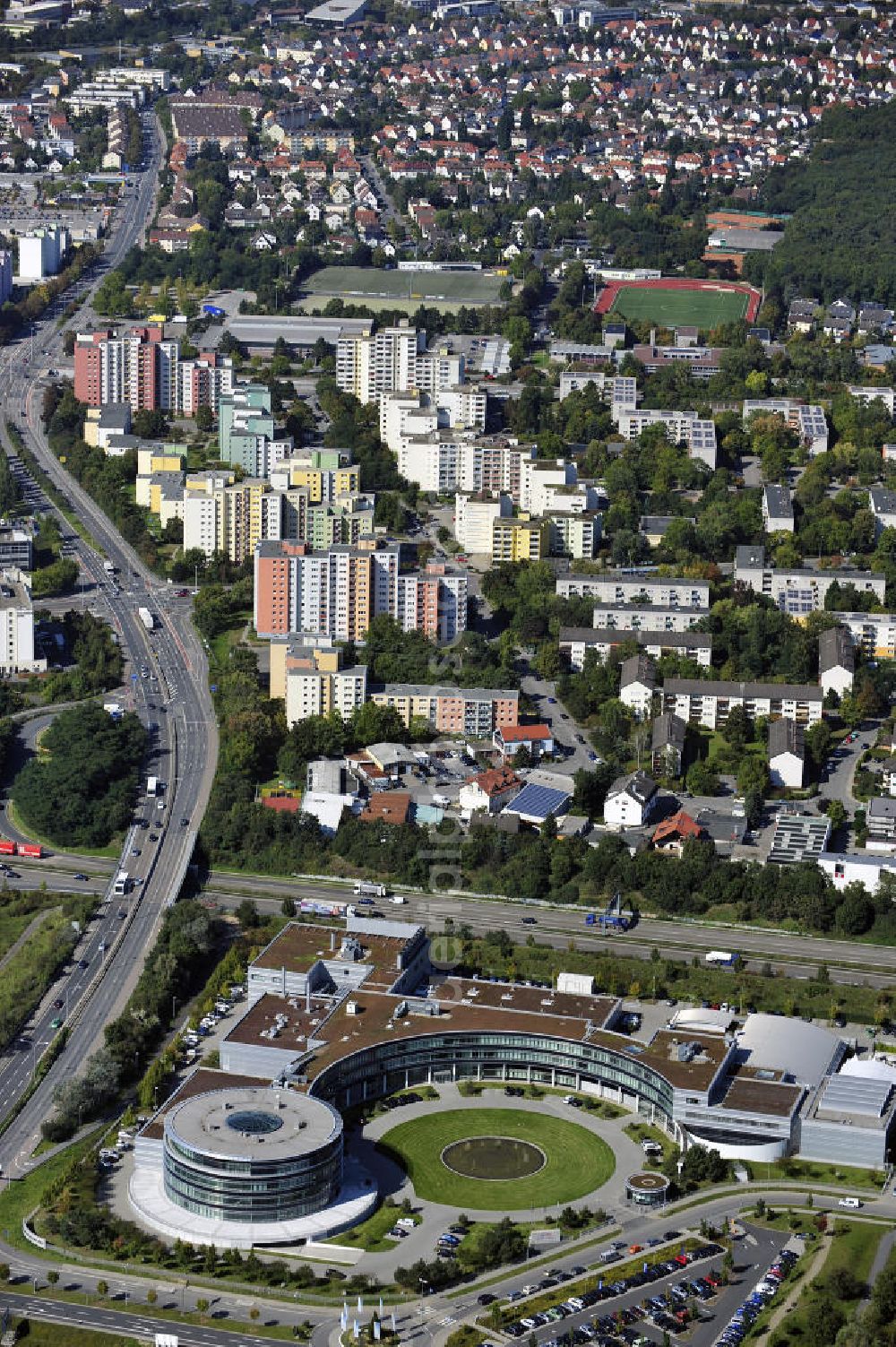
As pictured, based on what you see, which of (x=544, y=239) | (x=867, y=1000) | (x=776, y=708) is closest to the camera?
(x=867, y=1000)

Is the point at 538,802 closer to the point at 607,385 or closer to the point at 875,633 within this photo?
the point at 875,633

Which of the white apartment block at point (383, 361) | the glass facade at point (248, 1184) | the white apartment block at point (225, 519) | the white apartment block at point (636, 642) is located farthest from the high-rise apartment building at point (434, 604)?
the glass facade at point (248, 1184)

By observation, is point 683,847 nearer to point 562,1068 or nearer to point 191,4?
point 562,1068

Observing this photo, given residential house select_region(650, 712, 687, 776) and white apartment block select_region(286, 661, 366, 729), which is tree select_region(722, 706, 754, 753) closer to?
residential house select_region(650, 712, 687, 776)

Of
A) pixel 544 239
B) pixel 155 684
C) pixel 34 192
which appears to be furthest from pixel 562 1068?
pixel 34 192

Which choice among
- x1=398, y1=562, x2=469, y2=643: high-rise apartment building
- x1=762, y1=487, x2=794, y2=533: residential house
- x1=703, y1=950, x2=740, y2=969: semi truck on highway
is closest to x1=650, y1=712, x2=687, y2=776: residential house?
x1=398, y1=562, x2=469, y2=643: high-rise apartment building
